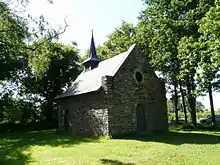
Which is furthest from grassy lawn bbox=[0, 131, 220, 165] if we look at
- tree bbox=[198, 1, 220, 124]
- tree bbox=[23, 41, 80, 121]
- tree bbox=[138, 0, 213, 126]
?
tree bbox=[23, 41, 80, 121]

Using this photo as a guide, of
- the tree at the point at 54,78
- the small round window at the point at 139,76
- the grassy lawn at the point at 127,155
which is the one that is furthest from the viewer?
the tree at the point at 54,78

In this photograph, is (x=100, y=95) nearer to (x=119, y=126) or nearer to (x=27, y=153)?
(x=119, y=126)

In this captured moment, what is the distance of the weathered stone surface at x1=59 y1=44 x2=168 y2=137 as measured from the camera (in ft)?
67.5

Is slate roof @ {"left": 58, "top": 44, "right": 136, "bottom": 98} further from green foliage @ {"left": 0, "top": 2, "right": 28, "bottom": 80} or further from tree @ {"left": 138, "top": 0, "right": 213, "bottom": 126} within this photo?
green foliage @ {"left": 0, "top": 2, "right": 28, "bottom": 80}

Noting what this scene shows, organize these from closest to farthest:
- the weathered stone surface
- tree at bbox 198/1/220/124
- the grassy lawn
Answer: the grassy lawn < tree at bbox 198/1/220/124 < the weathered stone surface

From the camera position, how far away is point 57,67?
3916 cm

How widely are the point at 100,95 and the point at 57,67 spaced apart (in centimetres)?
1959

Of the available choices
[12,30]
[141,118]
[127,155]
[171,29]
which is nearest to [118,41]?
[171,29]

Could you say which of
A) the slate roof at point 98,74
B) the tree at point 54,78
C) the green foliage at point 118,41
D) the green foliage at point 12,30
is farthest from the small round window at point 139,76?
the tree at point 54,78

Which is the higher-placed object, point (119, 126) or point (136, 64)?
point (136, 64)

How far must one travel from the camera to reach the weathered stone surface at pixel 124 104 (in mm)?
20562

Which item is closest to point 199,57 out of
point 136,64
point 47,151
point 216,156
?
point 136,64

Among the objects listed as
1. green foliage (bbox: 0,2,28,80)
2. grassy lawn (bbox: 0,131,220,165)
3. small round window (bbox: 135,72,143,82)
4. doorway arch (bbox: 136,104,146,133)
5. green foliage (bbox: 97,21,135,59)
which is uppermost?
green foliage (bbox: 97,21,135,59)

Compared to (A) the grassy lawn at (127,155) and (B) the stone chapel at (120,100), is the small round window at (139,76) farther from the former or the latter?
(A) the grassy lawn at (127,155)
